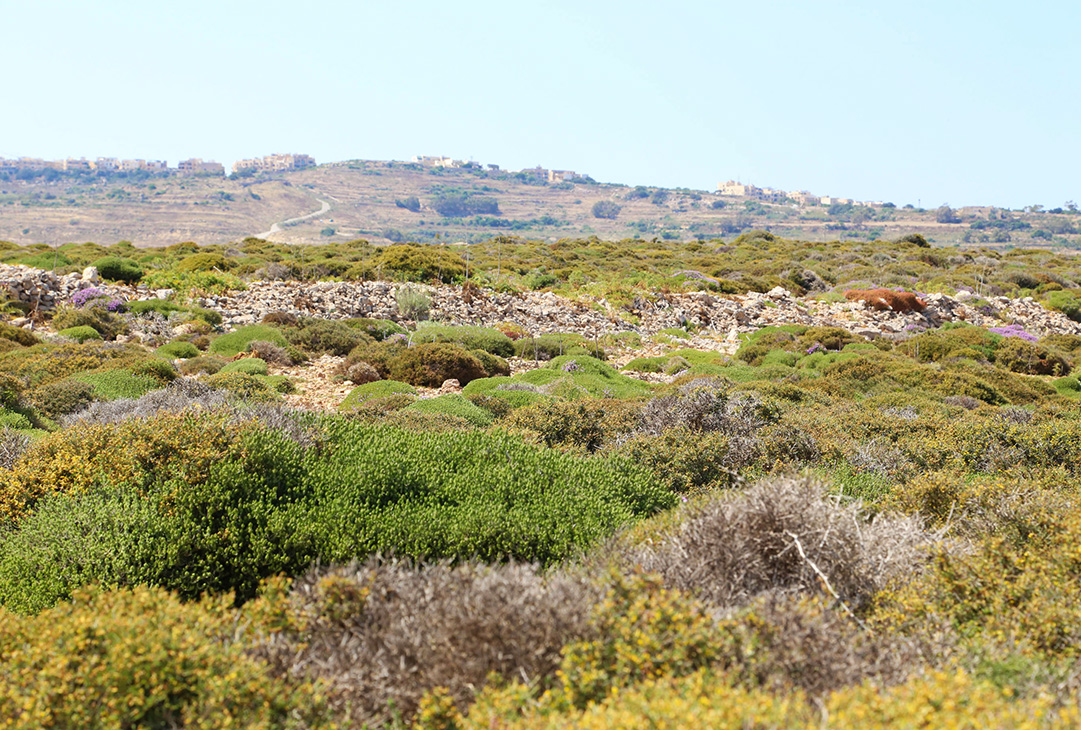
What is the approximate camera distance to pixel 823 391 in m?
11.7

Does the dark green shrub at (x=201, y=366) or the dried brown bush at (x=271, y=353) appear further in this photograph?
the dried brown bush at (x=271, y=353)

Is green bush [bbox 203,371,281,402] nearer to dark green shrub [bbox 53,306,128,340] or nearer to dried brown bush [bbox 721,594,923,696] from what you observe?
dried brown bush [bbox 721,594,923,696]

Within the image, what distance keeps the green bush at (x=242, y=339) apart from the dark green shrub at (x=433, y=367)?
3.16 meters

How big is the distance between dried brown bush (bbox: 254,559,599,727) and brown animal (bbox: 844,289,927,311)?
2429 centimetres

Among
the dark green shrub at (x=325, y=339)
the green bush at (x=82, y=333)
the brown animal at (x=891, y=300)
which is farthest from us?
the brown animal at (x=891, y=300)

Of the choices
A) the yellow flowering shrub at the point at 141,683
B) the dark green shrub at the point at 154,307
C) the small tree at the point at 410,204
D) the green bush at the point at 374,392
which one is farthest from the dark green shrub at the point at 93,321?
the small tree at the point at 410,204

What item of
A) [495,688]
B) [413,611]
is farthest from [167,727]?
[495,688]

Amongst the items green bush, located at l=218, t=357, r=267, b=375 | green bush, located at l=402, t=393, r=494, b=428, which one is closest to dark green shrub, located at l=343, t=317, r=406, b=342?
green bush, located at l=218, t=357, r=267, b=375

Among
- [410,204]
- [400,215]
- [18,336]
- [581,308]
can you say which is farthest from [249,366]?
[410,204]

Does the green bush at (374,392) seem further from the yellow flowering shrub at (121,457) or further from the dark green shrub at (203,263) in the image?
the dark green shrub at (203,263)

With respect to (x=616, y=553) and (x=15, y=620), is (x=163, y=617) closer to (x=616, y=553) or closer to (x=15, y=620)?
(x=15, y=620)

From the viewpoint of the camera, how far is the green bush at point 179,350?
1310 cm

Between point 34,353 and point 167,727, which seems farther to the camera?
point 34,353

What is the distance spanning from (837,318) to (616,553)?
2190 centimetres
